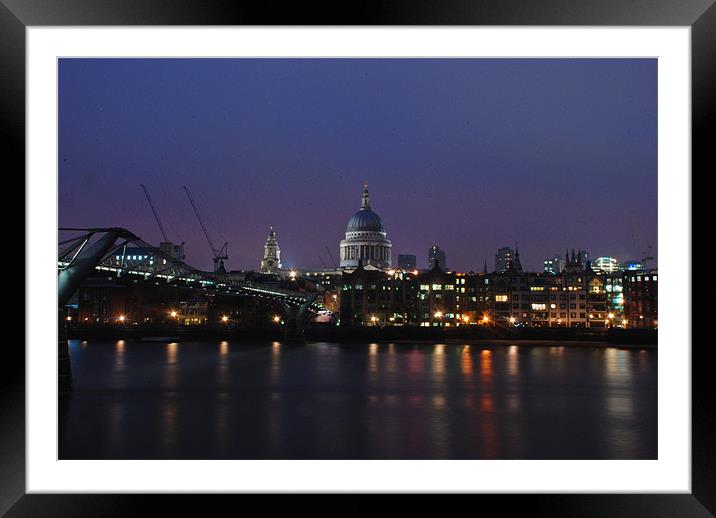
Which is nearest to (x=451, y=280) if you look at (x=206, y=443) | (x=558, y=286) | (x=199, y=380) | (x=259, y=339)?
(x=558, y=286)

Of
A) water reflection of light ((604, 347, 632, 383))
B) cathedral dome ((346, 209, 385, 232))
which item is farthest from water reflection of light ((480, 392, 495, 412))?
cathedral dome ((346, 209, 385, 232))

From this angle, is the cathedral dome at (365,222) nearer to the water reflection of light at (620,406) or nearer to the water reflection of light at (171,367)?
the water reflection of light at (171,367)

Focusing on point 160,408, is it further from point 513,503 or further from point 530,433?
point 513,503

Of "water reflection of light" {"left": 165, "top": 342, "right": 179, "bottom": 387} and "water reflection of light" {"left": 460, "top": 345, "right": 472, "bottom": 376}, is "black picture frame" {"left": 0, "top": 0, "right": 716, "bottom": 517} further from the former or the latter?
"water reflection of light" {"left": 460, "top": 345, "right": 472, "bottom": 376}

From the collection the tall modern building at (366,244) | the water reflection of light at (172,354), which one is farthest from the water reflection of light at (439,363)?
the tall modern building at (366,244)

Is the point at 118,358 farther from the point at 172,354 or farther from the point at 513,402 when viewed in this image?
the point at 513,402

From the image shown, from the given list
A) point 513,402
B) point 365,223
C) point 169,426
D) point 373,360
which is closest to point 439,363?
point 373,360
